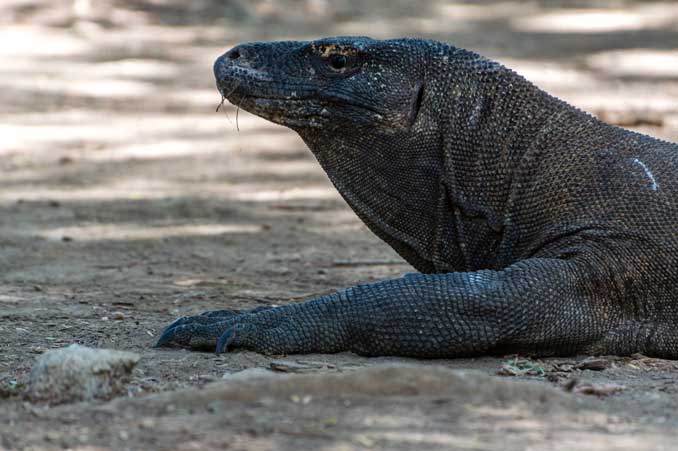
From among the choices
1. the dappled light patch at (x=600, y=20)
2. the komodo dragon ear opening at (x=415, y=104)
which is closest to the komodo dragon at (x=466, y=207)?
the komodo dragon ear opening at (x=415, y=104)

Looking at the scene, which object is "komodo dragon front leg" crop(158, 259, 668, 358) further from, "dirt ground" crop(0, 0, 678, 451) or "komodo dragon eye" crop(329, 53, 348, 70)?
"komodo dragon eye" crop(329, 53, 348, 70)

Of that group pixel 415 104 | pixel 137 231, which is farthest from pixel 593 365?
pixel 137 231

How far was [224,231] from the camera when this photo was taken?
8320 mm

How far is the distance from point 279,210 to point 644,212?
4087mm

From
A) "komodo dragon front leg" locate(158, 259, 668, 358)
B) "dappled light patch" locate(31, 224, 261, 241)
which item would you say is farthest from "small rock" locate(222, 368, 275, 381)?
"dappled light patch" locate(31, 224, 261, 241)

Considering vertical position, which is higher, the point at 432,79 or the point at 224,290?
the point at 432,79

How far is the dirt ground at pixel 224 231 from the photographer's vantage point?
3850 millimetres

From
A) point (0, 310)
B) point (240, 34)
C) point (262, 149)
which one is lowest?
point (0, 310)

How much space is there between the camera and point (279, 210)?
8.93m

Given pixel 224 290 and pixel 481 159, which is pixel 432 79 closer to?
pixel 481 159

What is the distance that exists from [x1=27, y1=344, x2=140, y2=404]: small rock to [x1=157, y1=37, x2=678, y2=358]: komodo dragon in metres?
0.92

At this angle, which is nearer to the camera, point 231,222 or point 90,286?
point 90,286

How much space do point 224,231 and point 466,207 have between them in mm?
3096

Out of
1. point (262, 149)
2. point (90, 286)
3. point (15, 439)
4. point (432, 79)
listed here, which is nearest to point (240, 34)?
point (262, 149)
